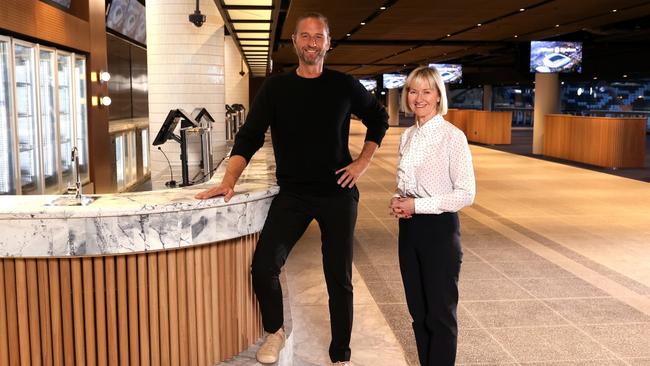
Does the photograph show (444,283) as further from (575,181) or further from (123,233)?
(575,181)

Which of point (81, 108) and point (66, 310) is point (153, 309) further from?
point (81, 108)

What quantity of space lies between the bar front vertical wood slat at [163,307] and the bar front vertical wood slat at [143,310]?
2.3 inches

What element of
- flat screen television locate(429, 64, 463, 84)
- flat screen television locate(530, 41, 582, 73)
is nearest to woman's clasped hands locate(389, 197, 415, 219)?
flat screen television locate(530, 41, 582, 73)

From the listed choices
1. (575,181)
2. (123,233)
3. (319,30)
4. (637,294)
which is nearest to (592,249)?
(637,294)

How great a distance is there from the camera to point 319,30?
2787mm

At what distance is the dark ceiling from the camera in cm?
1048

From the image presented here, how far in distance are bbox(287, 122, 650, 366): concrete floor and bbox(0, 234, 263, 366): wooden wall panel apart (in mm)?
Answer: 885

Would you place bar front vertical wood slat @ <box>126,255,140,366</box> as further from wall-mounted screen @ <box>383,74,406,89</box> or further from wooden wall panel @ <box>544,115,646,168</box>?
wall-mounted screen @ <box>383,74,406,89</box>

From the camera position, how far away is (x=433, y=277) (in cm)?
276

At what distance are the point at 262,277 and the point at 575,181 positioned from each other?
1009cm

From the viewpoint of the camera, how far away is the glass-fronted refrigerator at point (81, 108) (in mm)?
11289

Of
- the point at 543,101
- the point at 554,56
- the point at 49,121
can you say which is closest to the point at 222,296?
the point at 49,121

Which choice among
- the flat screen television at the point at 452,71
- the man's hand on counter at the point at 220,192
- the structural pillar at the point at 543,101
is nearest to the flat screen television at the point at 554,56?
the structural pillar at the point at 543,101

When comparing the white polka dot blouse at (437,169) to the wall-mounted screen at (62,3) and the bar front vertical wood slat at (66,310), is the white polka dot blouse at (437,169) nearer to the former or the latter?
the bar front vertical wood slat at (66,310)
